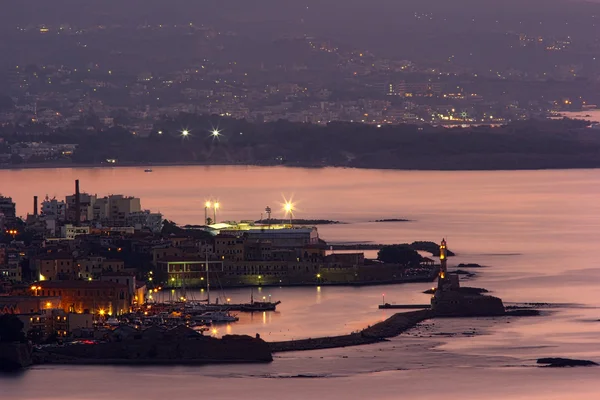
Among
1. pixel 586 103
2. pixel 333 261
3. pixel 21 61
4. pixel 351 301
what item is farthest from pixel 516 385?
pixel 21 61

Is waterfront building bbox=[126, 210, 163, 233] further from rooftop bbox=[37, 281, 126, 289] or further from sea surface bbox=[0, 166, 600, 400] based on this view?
rooftop bbox=[37, 281, 126, 289]

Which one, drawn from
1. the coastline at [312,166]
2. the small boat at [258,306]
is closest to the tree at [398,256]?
the small boat at [258,306]

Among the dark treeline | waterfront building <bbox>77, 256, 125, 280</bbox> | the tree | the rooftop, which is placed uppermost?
the dark treeline

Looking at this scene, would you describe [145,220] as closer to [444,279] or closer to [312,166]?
[444,279]

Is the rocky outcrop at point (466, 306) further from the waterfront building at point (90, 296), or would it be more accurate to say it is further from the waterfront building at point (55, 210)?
the waterfront building at point (55, 210)

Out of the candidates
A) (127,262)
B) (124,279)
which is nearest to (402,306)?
(124,279)

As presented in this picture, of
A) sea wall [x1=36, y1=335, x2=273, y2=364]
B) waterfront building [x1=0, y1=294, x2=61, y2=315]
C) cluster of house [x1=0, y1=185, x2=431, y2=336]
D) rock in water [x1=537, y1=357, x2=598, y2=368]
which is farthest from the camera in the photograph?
cluster of house [x1=0, y1=185, x2=431, y2=336]

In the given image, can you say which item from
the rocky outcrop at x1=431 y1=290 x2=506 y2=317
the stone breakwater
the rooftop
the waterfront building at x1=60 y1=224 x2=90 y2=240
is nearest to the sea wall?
the stone breakwater
